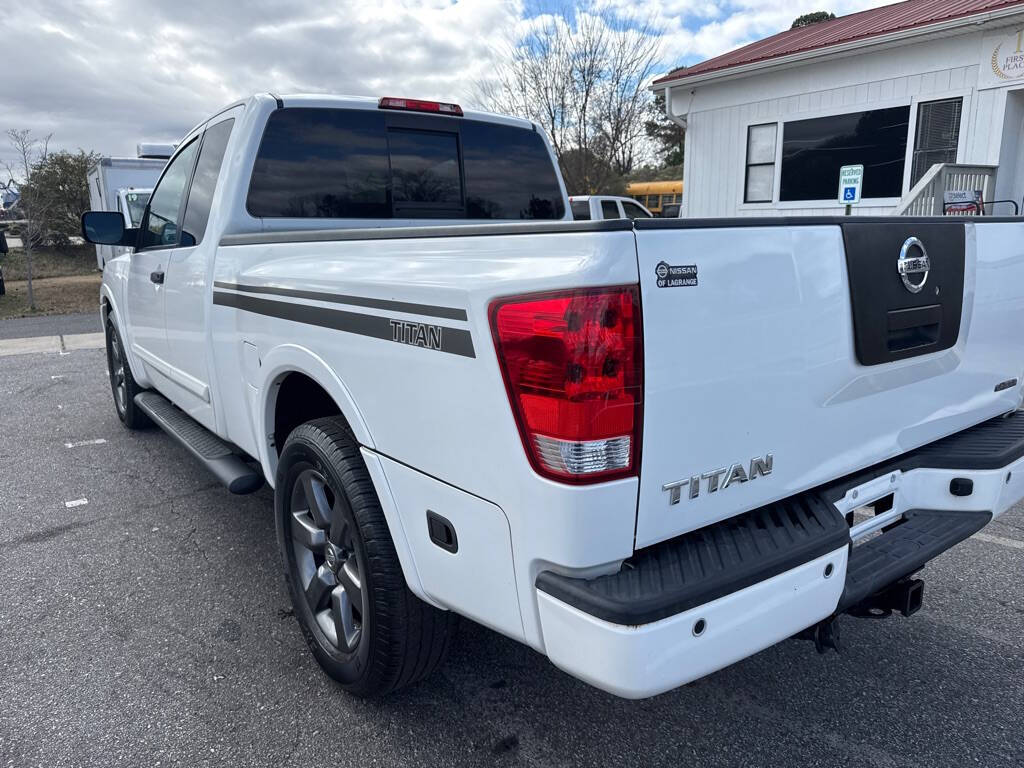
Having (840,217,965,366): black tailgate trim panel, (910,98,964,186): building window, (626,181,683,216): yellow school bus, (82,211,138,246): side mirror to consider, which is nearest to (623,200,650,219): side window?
(910,98,964,186): building window

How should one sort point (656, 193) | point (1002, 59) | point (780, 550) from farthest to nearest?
point (656, 193), point (1002, 59), point (780, 550)

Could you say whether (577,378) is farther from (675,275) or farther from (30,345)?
(30,345)

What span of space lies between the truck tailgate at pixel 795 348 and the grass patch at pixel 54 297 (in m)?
17.4

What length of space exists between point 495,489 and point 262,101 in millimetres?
2480

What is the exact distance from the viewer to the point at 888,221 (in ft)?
7.25

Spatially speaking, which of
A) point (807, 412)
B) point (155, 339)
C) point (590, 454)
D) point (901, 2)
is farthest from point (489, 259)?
point (901, 2)

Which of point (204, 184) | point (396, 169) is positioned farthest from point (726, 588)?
point (204, 184)

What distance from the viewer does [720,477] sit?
1.88 metres

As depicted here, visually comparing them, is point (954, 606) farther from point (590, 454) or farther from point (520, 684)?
point (590, 454)

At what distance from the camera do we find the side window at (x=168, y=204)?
13.5 ft

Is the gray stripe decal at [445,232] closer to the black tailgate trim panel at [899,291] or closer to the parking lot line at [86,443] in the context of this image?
the black tailgate trim panel at [899,291]

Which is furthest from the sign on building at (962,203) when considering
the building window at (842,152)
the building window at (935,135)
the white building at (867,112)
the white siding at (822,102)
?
the building window at (842,152)

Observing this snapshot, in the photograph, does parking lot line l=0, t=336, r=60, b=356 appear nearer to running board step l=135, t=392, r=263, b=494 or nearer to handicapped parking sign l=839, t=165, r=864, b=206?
running board step l=135, t=392, r=263, b=494

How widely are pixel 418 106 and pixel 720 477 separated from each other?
268 cm
